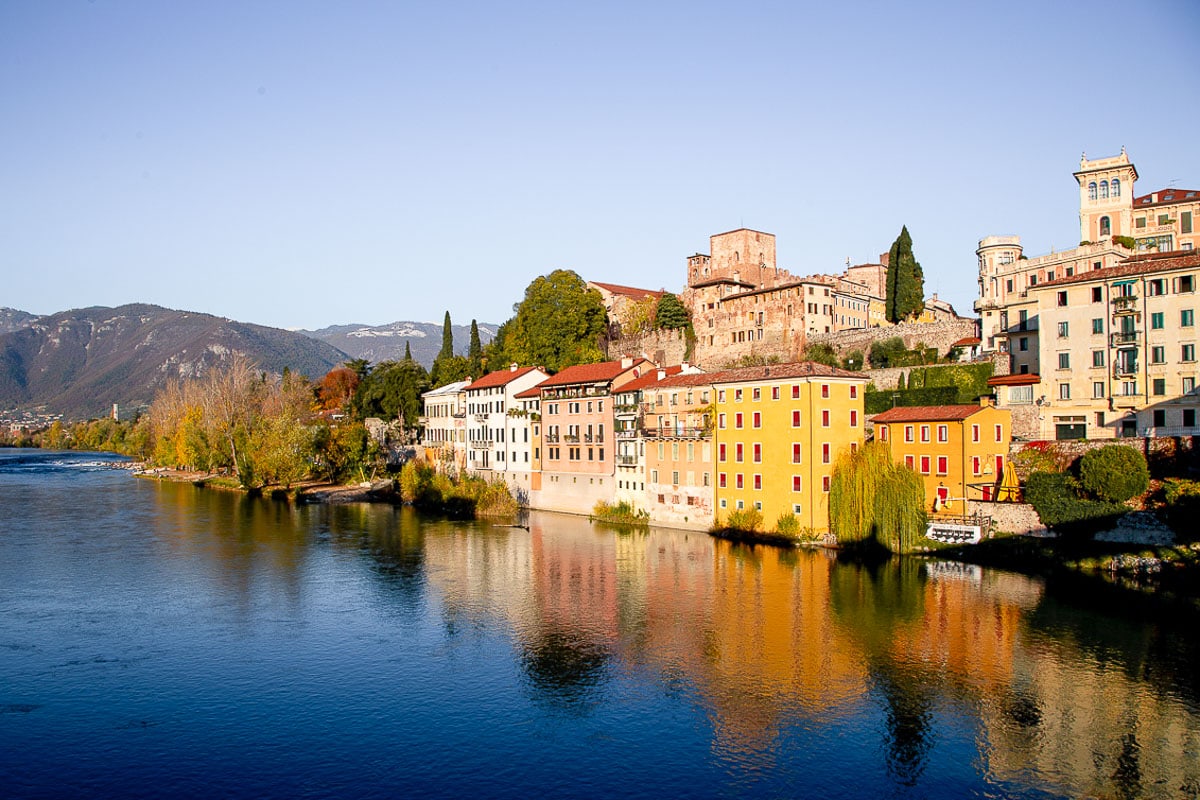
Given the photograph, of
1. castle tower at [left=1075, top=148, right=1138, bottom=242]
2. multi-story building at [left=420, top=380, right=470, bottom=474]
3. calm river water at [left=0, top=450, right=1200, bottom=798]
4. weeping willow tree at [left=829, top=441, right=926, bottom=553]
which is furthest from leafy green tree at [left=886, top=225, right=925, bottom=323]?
multi-story building at [left=420, top=380, right=470, bottom=474]

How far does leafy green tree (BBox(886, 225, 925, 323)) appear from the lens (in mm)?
63938

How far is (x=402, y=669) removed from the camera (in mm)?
26453

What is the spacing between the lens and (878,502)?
4109 cm

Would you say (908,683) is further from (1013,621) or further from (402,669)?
(402,669)

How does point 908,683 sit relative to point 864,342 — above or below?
below

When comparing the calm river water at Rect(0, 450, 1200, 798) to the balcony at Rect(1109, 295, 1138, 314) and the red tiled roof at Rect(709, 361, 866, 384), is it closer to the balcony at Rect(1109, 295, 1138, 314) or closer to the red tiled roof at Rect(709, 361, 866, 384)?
the red tiled roof at Rect(709, 361, 866, 384)

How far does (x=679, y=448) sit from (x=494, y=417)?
65.4 feet

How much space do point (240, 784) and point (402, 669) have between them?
24.7 ft

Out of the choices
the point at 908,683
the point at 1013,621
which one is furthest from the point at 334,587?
the point at 1013,621

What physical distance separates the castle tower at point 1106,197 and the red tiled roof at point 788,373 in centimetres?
2485

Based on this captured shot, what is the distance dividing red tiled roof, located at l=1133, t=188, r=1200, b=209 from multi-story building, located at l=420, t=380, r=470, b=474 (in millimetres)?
49964

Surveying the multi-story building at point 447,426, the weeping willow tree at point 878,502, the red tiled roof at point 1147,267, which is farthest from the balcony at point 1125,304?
the multi-story building at point 447,426

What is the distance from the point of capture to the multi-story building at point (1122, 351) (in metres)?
41.0

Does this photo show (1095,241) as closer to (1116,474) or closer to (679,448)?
(1116,474)
